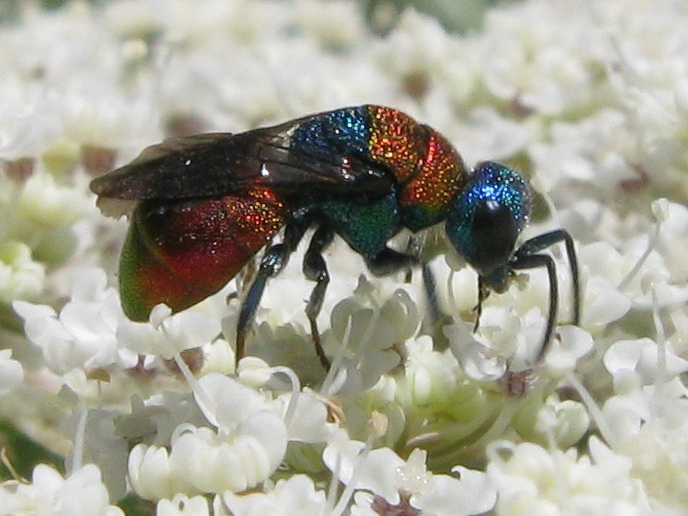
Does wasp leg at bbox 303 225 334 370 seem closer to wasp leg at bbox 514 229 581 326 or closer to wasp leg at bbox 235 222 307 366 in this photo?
wasp leg at bbox 235 222 307 366

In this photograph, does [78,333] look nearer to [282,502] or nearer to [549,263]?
[282,502]

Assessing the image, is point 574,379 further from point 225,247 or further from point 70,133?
point 70,133

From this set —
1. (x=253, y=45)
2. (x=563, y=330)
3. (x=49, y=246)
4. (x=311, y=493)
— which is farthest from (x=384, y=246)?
(x=253, y=45)

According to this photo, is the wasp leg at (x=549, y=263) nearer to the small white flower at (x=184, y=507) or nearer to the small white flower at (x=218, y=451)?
the small white flower at (x=218, y=451)

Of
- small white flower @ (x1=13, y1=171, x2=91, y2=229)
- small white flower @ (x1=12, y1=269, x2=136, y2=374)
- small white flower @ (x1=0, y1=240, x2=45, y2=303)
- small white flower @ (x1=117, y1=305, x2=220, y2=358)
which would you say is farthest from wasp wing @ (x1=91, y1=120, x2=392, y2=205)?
small white flower @ (x1=13, y1=171, x2=91, y2=229)

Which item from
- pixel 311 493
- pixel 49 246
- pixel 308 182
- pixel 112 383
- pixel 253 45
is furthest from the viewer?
pixel 253 45

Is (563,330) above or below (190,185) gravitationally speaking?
below

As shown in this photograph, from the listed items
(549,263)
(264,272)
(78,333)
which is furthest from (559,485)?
(78,333)
